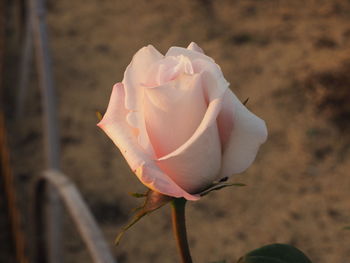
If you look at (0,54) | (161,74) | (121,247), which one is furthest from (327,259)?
(161,74)

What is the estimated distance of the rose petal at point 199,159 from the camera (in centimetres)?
40

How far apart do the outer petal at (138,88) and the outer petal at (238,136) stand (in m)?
0.05

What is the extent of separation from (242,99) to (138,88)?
8.24ft

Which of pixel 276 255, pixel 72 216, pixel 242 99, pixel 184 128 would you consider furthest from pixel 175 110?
pixel 242 99

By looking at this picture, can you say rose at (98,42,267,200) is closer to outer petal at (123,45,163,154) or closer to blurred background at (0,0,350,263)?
outer petal at (123,45,163,154)

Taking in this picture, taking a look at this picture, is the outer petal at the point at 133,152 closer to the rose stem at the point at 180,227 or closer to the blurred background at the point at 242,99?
the rose stem at the point at 180,227

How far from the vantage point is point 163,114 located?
409mm

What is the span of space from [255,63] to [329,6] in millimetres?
603

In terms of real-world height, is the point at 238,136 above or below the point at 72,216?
above

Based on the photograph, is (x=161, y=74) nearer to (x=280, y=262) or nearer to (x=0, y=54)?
(x=280, y=262)

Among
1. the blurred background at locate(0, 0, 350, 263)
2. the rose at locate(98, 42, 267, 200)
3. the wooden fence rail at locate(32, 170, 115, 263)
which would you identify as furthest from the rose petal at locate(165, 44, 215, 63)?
the blurred background at locate(0, 0, 350, 263)

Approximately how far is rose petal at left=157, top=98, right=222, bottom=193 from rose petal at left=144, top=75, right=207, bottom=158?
0.04ft

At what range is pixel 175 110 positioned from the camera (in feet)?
1.34

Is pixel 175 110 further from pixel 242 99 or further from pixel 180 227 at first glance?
pixel 242 99
